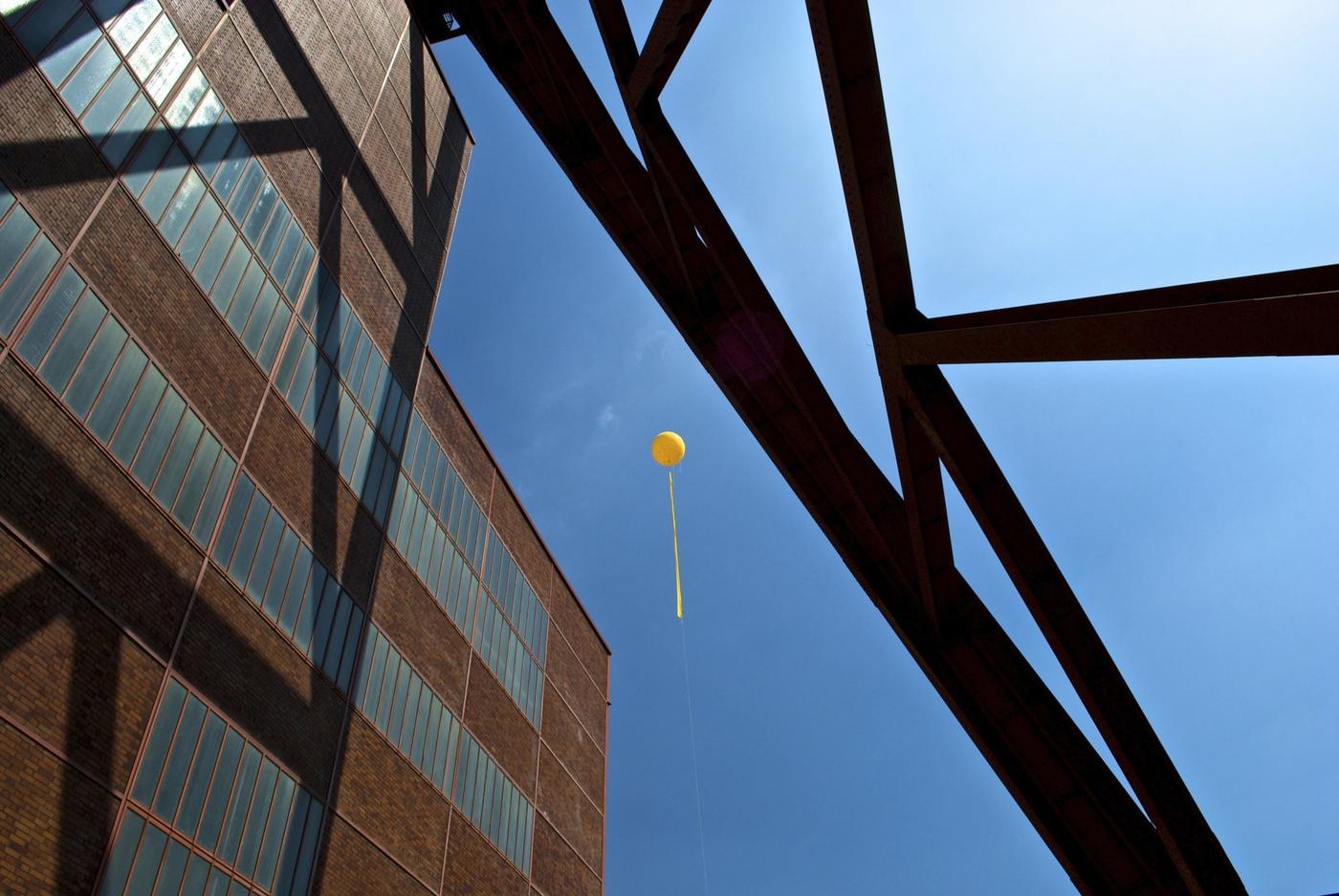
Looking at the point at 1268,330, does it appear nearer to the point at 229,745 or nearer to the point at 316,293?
the point at 229,745

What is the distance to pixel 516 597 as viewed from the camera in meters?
26.0

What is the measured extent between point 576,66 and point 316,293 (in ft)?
24.9

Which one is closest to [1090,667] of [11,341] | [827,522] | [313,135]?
[827,522]

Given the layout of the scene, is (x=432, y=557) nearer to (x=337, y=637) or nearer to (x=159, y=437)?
(x=337, y=637)

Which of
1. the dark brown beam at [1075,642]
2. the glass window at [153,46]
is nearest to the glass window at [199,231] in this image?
the glass window at [153,46]

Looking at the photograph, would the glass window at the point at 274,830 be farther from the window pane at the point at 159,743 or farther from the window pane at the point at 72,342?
the window pane at the point at 72,342

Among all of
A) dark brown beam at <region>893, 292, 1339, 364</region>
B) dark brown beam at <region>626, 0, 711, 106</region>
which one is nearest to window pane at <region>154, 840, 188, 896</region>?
dark brown beam at <region>626, 0, 711, 106</region>

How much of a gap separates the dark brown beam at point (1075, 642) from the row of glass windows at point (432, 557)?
584 inches

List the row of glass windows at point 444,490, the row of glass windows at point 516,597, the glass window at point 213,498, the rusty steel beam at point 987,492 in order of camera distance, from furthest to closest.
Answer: the row of glass windows at point 516,597, the row of glass windows at point 444,490, the glass window at point 213,498, the rusty steel beam at point 987,492

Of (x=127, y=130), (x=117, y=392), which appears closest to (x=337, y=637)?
(x=117, y=392)

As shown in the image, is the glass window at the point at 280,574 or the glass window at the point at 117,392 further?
the glass window at the point at 280,574

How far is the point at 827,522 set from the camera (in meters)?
10.9

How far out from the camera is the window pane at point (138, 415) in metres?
12.0

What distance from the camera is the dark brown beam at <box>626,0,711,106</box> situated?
8.06 m
